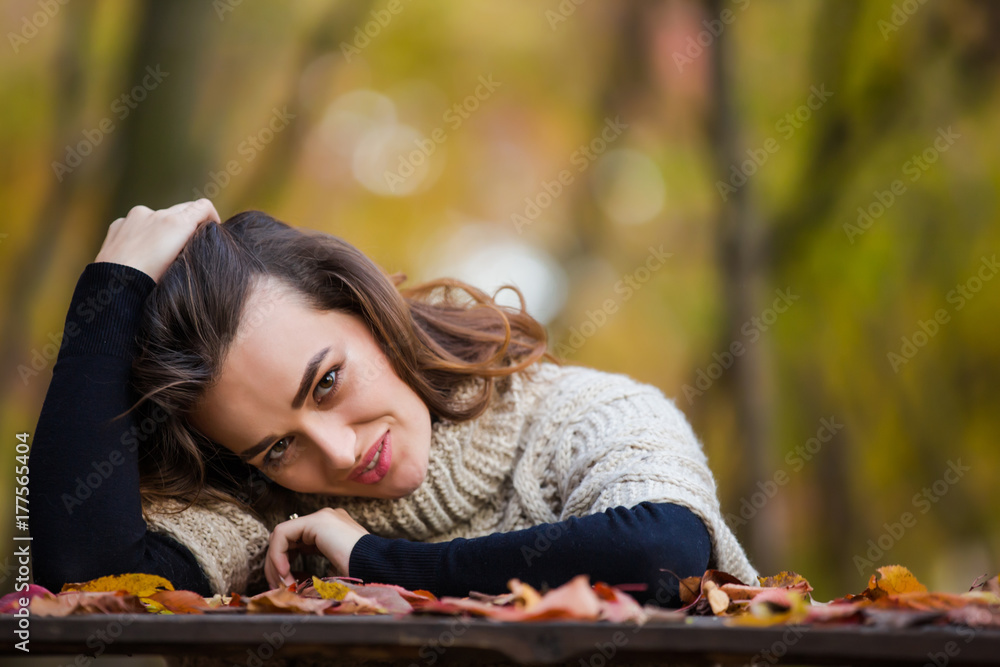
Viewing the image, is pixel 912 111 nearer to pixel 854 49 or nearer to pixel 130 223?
pixel 854 49

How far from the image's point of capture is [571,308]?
300 inches

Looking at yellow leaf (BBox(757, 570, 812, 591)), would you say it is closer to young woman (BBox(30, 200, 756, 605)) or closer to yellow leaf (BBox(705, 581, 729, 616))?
young woman (BBox(30, 200, 756, 605))

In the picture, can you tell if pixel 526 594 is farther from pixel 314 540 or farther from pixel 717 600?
pixel 314 540

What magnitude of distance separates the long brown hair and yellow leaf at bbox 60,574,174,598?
37 cm

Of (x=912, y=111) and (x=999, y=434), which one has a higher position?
(x=912, y=111)

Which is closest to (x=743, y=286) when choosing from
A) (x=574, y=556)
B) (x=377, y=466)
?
(x=377, y=466)

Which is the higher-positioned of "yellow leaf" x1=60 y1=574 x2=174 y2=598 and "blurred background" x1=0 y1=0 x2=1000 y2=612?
"blurred background" x1=0 y1=0 x2=1000 y2=612

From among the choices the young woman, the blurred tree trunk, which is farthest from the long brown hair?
the blurred tree trunk

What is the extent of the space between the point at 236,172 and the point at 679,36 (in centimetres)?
308

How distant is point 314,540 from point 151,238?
0.80 m

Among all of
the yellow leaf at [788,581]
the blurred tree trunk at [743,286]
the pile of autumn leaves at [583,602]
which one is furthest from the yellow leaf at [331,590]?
the blurred tree trunk at [743,286]

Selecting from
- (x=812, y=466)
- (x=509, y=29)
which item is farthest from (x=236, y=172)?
(x=812, y=466)

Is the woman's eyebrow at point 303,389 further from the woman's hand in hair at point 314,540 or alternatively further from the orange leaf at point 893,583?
the orange leaf at point 893,583

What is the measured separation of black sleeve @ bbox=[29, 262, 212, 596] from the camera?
1781mm
